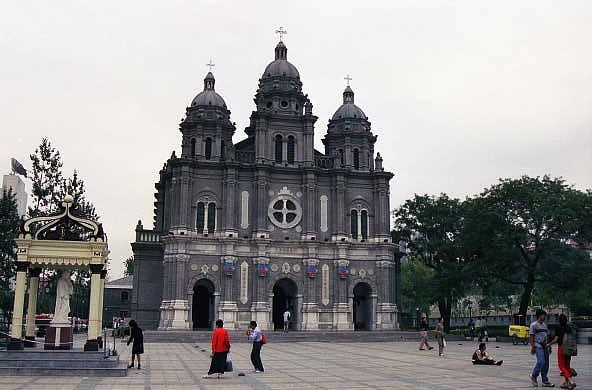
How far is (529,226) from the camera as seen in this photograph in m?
43.9

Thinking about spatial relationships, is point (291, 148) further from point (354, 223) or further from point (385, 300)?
point (385, 300)

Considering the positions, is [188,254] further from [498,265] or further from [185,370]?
[185,370]

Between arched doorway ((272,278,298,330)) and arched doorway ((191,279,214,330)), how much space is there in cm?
569

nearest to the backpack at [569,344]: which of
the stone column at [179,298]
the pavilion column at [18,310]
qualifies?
the pavilion column at [18,310]

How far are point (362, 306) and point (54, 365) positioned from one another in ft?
133

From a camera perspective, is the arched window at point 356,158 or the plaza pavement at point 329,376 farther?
the arched window at point 356,158

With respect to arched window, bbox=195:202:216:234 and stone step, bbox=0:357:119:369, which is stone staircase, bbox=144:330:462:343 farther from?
stone step, bbox=0:357:119:369

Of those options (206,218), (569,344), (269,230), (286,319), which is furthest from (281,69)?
(569,344)

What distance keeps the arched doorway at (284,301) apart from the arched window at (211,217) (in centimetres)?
728

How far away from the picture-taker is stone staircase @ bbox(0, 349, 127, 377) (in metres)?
18.7

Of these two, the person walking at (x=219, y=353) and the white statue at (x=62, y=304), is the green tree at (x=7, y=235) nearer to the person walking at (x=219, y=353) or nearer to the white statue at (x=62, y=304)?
the white statue at (x=62, y=304)

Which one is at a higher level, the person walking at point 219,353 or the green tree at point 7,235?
the green tree at point 7,235

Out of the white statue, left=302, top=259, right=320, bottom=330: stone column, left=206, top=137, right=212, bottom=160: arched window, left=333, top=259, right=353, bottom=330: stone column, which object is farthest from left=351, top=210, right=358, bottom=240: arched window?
the white statue

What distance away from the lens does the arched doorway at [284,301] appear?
54.1m
